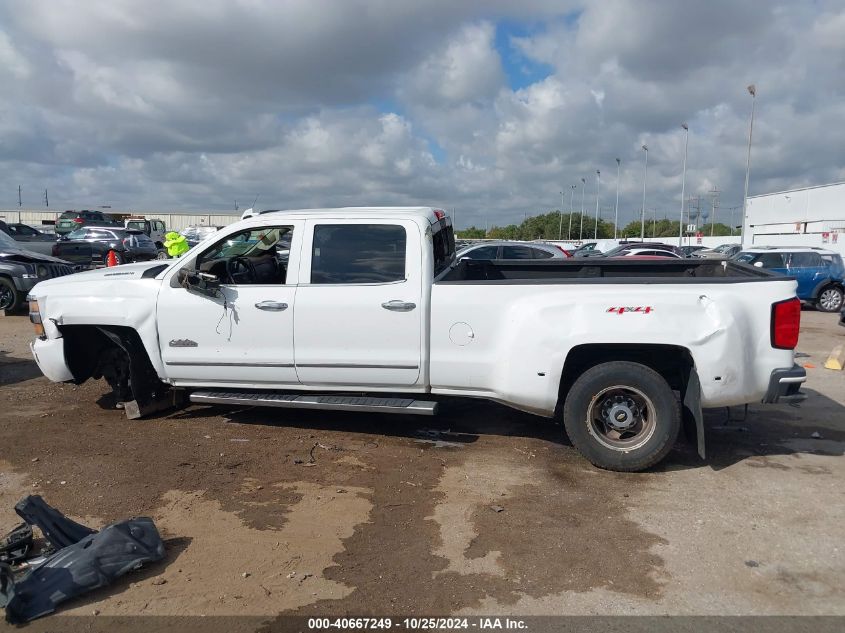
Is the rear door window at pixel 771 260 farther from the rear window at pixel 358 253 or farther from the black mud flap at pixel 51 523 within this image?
the black mud flap at pixel 51 523

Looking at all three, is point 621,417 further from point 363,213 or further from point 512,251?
point 512,251

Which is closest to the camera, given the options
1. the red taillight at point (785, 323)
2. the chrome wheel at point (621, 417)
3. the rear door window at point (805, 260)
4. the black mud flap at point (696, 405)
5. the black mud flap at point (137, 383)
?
the red taillight at point (785, 323)

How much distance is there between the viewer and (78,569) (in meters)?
3.38

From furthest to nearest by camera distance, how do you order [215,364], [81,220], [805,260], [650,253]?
[81,220] → [650,253] → [805,260] → [215,364]

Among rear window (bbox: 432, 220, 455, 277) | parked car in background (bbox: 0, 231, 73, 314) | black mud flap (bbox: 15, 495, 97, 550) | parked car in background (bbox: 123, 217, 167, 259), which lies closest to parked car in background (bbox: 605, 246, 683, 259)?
rear window (bbox: 432, 220, 455, 277)

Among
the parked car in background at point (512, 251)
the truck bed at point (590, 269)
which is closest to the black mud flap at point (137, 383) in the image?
the truck bed at point (590, 269)

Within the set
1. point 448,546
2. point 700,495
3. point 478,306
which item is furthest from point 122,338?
point 700,495

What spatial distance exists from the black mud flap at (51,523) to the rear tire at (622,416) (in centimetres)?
332

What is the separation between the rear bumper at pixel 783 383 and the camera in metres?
4.68

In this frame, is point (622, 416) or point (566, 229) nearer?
point (622, 416)

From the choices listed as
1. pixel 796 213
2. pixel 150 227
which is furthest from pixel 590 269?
pixel 796 213

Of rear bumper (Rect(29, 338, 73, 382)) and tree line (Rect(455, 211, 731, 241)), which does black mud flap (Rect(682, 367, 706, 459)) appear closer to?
rear bumper (Rect(29, 338, 73, 382))

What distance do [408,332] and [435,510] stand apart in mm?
1435

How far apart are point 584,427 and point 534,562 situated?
146 cm
